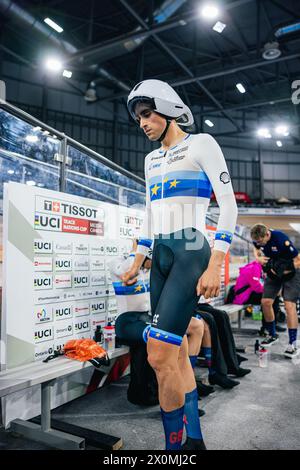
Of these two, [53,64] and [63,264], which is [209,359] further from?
[53,64]

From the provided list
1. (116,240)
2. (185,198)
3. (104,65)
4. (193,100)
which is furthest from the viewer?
(193,100)

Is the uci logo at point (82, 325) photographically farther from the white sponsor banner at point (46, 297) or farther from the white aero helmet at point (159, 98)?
the white aero helmet at point (159, 98)

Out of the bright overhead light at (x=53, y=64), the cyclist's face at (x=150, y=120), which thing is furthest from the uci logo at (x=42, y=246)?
the bright overhead light at (x=53, y=64)

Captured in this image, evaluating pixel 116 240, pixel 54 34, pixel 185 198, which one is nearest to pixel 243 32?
pixel 54 34

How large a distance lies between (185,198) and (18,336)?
4.67 ft

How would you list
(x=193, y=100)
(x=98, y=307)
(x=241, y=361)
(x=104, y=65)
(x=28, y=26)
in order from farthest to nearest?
(x=193, y=100) → (x=104, y=65) → (x=28, y=26) → (x=241, y=361) → (x=98, y=307)

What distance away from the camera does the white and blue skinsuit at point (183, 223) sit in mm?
1643

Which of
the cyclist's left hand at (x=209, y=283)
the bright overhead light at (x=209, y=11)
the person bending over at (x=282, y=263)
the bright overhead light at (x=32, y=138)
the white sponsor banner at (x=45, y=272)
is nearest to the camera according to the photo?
the cyclist's left hand at (x=209, y=283)

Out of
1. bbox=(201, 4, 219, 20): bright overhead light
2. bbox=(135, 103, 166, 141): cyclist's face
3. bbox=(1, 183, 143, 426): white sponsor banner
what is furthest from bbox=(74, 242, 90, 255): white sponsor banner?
bbox=(201, 4, 219, 20): bright overhead light

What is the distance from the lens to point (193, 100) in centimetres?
1905

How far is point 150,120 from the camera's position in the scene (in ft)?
6.27

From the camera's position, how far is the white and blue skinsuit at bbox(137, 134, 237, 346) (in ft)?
5.39

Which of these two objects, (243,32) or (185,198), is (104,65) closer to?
(243,32)

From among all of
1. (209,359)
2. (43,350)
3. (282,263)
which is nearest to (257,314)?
(282,263)
